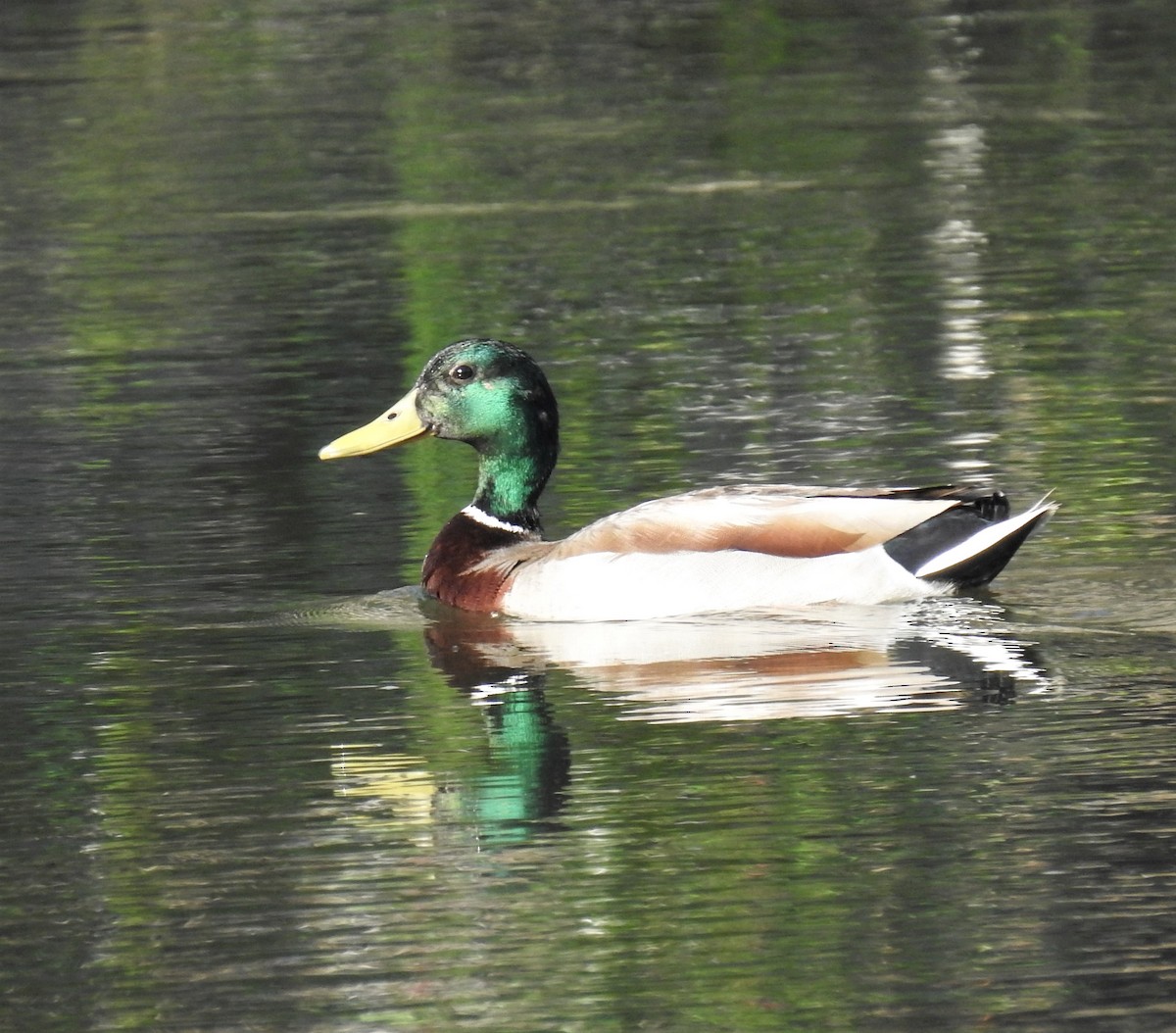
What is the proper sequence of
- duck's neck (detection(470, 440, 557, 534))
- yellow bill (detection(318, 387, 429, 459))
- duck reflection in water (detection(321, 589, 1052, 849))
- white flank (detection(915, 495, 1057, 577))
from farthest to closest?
1. yellow bill (detection(318, 387, 429, 459))
2. duck's neck (detection(470, 440, 557, 534))
3. white flank (detection(915, 495, 1057, 577))
4. duck reflection in water (detection(321, 589, 1052, 849))

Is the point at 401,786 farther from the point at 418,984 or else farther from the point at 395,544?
the point at 395,544

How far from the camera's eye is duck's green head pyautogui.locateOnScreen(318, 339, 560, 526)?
11406mm

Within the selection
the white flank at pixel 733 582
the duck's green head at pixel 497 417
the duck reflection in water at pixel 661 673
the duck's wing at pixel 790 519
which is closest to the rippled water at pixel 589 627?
the duck reflection in water at pixel 661 673

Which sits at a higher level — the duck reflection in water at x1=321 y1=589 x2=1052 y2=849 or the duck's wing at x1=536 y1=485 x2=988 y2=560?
the duck's wing at x1=536 y1=485 x2=988 y2=560

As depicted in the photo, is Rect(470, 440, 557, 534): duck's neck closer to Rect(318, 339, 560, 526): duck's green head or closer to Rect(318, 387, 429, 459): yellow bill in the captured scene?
Rect(318, 339, 560, 526): duck's green head

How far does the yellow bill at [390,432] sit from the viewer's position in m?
11.5

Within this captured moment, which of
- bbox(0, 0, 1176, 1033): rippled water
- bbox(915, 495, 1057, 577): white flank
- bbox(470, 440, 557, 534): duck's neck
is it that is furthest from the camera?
bbox(470, 440, 557, 534): duck's neck

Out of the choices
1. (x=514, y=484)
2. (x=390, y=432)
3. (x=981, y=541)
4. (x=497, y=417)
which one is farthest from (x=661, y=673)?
(x=390, y=432)

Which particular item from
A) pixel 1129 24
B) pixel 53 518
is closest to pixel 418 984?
pixel 53 518

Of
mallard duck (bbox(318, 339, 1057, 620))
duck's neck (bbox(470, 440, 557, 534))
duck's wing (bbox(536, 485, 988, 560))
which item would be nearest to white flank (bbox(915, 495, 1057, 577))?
mallard duck (bbox(318, 339, 1057, 620))

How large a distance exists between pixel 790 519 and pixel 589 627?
2.69ft

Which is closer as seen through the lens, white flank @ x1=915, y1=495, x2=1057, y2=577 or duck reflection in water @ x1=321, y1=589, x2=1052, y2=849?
duck reflection in water @ x1=321, y1=589, x2=1052, y2=849

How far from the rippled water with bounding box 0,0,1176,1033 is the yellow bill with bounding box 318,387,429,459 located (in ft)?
1.44

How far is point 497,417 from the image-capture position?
11.4m
